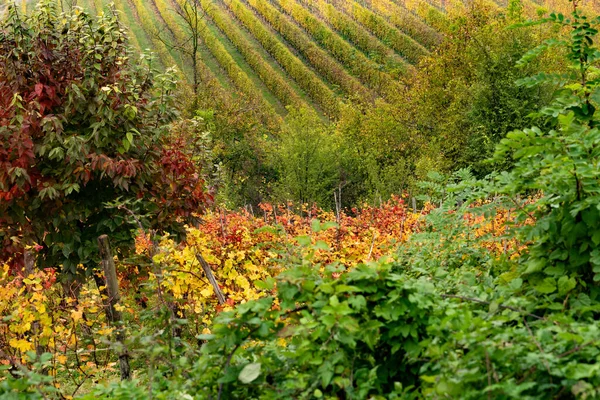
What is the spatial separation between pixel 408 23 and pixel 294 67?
50.5 feet

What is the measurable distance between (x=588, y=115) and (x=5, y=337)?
5450 mm

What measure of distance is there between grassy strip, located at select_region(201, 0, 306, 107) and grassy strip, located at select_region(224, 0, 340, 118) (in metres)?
1.39

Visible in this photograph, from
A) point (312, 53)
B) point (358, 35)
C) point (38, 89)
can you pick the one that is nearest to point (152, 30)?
point (312, 53)

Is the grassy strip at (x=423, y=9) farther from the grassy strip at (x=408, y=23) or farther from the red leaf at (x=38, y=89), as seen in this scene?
the red leaf at (x=38, y=89)

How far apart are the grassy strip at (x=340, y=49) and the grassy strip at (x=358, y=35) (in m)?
1.22

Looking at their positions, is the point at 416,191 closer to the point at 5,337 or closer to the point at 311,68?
the point at 5,337

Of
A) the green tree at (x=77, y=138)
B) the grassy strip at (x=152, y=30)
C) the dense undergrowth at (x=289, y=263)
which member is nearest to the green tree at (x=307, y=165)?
the dense undergrowth at (x=289, y=263)

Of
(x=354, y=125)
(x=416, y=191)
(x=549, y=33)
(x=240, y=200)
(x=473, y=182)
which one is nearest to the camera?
(x=473, y=182)

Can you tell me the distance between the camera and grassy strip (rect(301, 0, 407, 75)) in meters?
55.7

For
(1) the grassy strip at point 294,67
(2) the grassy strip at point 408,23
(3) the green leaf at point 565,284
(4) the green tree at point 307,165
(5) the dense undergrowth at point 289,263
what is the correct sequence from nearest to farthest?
1. (5) the dense undergrowth at point 289,263
2. (3) the green leaf at point 565,284
3. (4) the green tree at point 307,165
4. (1) the grassy strip at point 294,67
5. (2) the grassy strip at point 408,23

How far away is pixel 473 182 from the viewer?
3.36 meters

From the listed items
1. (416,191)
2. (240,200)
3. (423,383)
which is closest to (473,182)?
(423,383)

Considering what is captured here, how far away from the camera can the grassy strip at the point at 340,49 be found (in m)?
51.4

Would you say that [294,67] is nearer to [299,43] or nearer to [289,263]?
[299,43]
